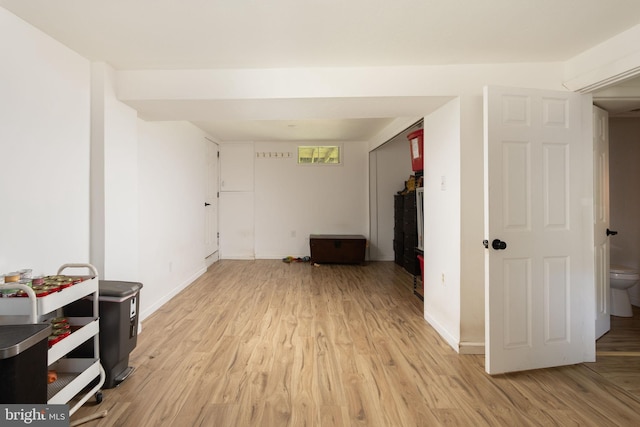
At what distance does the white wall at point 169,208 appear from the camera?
9.83 feet

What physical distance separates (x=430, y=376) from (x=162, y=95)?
2920 millimetres

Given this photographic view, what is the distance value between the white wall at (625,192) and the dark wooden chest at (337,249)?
3262mm

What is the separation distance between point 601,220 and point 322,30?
2790 millimetres

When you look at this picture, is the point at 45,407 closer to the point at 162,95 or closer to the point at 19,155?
the point at 19,155

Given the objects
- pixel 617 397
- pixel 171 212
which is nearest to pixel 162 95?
pixel 171 212

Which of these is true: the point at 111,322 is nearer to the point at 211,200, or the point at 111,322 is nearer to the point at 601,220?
the point at 211,200

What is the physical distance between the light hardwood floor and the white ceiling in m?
2.25

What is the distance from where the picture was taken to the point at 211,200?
5.25 metres

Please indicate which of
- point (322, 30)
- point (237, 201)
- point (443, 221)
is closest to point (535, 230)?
point (443, 221)

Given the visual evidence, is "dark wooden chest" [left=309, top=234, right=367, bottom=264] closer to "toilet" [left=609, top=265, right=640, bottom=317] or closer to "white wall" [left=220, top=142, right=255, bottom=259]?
"white wall" [left=220, top=142, right=255, bottom=259]

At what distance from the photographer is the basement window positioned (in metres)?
5.76

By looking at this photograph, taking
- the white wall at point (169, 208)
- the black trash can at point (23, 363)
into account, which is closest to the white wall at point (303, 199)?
the white wall at point (169, 208)

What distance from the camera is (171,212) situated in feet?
11.7

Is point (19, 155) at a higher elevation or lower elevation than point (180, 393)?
higher
